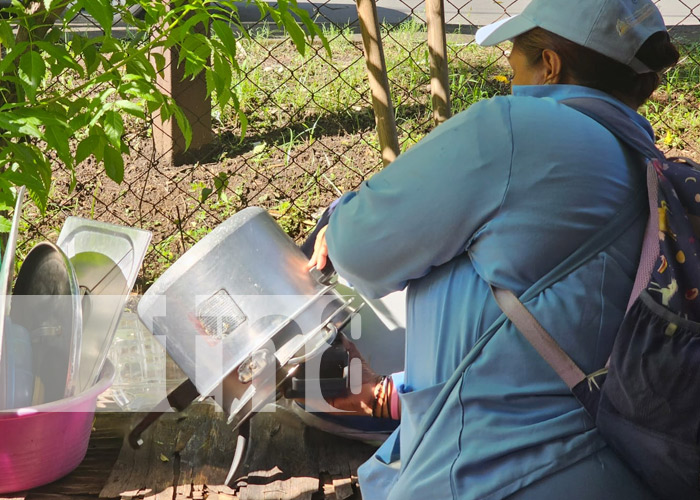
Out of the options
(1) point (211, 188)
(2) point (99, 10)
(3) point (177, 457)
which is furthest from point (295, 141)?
(2) point (99, 10)

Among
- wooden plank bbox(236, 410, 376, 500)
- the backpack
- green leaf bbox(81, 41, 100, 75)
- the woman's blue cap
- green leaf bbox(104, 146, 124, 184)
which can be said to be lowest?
wooden plank bbox(236, 410, 376, 500)

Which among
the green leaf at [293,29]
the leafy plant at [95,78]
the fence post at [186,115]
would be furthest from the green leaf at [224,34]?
the fence post at [186,115]

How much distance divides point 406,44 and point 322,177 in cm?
142

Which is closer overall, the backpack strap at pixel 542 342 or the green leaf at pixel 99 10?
the backpack strap at pixel 542 342

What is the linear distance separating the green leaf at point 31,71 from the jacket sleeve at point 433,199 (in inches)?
33.5

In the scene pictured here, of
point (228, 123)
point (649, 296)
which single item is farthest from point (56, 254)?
point (228, 123)

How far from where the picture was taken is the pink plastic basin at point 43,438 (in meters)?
2.16

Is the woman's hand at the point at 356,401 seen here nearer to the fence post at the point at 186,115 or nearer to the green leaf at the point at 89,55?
the green leaf at the point at 89,55

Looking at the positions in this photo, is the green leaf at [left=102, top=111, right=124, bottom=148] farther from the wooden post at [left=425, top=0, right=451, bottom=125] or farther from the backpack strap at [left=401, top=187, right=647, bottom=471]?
the wooden post at [left=425, top=0, right=451, bottom=125]

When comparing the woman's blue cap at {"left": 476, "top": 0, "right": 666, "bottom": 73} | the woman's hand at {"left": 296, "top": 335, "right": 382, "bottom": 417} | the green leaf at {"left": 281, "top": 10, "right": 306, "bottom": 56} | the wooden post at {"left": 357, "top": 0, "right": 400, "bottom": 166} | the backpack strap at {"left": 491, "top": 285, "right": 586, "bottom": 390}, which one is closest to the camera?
the backpack strap at {"left": 491, "top": 285, "right": 586, "bottom": 390}

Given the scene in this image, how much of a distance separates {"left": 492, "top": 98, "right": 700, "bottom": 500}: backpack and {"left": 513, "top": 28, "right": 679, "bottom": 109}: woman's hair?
20 centimetres

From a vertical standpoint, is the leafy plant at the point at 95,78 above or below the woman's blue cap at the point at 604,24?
above

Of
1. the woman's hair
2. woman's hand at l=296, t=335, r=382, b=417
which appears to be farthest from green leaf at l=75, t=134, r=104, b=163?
the woman's hair

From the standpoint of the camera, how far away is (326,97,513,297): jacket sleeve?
1.46 m
